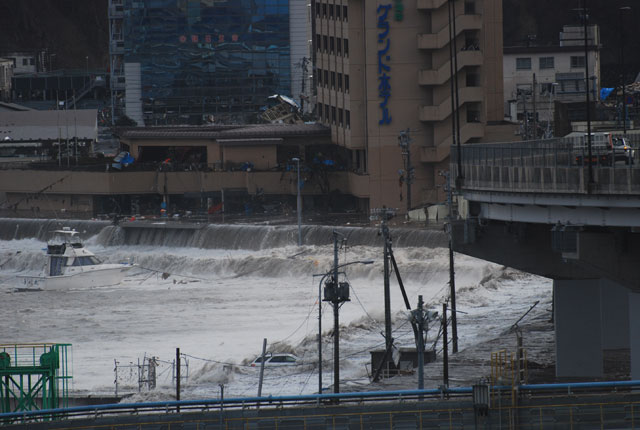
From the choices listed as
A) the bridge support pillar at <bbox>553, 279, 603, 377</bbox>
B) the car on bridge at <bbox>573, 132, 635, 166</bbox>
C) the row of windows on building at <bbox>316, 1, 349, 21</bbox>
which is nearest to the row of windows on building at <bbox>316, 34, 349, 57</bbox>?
the row of windows on building at <bbox>316, 1, 349, 21</bbox>

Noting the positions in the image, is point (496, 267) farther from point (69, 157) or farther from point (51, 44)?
point (51, 44)

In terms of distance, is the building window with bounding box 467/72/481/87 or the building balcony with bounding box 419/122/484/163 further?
the building window with bounding box 467/72/481/87

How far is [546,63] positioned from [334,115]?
16111 millimetres

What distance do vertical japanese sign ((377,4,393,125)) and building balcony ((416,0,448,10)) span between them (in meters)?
1.48

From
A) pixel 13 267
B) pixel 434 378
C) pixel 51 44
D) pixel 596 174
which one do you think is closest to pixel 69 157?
pixel 13 267

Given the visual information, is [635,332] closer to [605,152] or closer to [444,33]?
[605,152]

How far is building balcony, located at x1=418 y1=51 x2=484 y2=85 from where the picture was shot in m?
→ 74.3

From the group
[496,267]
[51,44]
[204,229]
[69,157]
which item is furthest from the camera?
[51,44]

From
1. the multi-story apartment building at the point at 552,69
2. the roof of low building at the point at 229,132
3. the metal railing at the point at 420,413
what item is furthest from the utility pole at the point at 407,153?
the metal railing at the point at 420,413

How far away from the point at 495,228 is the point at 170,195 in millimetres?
51227

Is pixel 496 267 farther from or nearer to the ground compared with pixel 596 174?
nearer to the ground

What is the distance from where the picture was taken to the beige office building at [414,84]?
7456 cm

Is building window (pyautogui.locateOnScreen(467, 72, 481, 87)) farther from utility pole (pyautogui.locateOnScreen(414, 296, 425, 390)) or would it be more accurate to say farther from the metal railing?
the metal railing

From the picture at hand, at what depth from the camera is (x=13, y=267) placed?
8131 cm
